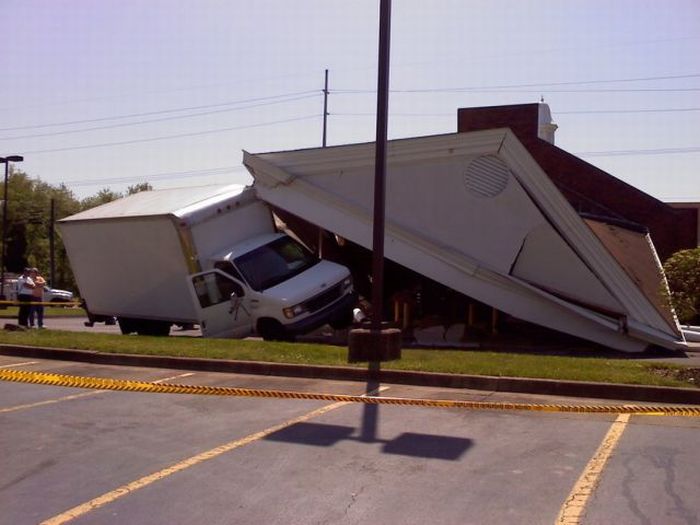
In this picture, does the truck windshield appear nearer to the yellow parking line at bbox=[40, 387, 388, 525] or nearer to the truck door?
the truck door

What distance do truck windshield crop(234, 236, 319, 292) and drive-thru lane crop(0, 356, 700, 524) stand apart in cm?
753

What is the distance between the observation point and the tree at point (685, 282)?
426 inches

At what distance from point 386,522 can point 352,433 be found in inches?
97.2

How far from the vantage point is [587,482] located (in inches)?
229

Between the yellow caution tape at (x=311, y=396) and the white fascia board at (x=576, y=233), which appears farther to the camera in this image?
the white fascia board at (x=576, y=233)

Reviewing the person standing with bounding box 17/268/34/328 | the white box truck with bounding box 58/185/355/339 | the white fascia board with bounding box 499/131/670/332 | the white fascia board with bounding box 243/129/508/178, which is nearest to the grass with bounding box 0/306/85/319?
the person standing with bounding box 17/268/34/328

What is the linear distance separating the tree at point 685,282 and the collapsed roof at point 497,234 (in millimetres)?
5176

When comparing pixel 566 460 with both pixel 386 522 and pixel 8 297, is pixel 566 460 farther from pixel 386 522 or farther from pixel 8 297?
pixel 8 297

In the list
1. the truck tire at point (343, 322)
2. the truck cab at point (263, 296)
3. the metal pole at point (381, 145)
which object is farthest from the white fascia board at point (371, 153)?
the metal pole at point (381, 145)

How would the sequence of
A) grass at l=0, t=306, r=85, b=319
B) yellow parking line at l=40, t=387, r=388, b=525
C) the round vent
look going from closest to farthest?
yellow parking line at l=40, t=387, r=388, b=525 → the round vent → grass at l=0, t=306, r=85, b=319

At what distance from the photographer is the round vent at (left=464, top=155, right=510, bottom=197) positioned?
16906 millimetres

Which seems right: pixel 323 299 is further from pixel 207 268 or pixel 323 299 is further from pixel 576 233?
pixel 576 233

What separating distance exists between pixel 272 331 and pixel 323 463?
10.2m

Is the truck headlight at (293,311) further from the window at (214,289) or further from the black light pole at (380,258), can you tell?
the black light pole at (380,258)
